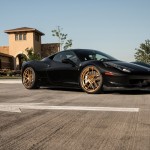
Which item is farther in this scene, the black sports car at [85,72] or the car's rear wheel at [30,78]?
the car's rear wheel at [30,78]

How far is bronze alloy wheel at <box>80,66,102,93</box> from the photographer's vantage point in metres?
6.59

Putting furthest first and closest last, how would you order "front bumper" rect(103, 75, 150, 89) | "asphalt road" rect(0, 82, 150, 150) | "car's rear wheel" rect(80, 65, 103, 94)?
"car's rear wheel" rect(80, 65, 103, 94) → "front bumper" rect(103, 75, 150, 89) → "asphalt road" rect(0, 82, 150, 150)

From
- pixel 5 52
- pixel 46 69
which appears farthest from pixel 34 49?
pixel 46 69

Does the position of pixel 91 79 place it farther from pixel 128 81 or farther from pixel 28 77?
pixel 28 77

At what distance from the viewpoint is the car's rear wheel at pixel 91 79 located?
21.6 feet

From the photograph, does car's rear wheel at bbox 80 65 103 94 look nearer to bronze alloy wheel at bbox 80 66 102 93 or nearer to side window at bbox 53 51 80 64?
bronze alloy wheel at bbox 80 66 102 93

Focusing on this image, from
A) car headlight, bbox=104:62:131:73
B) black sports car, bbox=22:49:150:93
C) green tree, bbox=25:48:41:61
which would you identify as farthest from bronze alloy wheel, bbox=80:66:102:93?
green tree, bbox=25:48:41:61

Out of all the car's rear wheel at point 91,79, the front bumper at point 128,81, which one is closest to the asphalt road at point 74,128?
the front bumper at point 128,81

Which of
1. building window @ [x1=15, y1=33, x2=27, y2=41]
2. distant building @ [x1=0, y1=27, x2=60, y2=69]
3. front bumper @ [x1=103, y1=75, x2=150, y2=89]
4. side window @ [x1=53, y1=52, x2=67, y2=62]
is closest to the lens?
front bumper @ [x1=103, y1=75, x2=150, y2=89]

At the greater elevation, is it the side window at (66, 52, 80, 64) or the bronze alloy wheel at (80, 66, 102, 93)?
the side window at (66, 52, 80, 64)

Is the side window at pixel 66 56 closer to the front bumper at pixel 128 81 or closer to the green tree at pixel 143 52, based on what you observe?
the front bumper at pixel 128 81

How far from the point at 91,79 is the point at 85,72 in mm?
225

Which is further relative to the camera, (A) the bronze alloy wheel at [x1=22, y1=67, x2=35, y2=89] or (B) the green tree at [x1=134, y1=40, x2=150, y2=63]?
(B) the green tree at [x1=134, y1=40, x2=150, y2=63]

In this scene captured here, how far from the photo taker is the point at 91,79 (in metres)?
6.71
